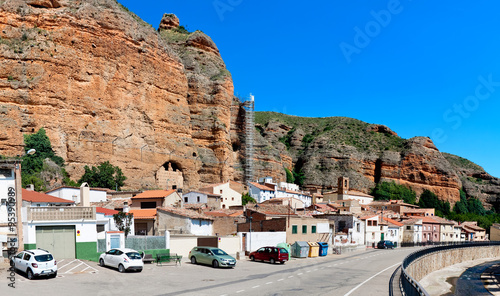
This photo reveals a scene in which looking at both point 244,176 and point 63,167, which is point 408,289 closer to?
point 63,167

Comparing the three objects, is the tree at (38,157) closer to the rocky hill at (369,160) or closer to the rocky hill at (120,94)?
the rocky hill at (120,94)

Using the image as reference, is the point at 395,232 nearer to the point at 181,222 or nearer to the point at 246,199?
the point at 246,199

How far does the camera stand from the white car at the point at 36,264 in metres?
22.2

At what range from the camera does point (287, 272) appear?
30297mm

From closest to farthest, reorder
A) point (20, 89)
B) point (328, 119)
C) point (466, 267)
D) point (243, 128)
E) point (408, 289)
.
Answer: point (408, 289) → point (466, 267) → point (20, 89) → point (243, 128) → point (328, 119)

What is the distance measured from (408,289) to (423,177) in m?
129

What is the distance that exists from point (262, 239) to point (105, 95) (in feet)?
163

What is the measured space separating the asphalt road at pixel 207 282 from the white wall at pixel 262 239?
7.53 meters

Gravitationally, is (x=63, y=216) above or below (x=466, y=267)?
above

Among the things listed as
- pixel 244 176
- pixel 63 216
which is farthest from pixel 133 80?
pixel 63 216

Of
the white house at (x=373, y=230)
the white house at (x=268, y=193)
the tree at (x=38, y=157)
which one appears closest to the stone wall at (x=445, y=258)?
the white house at (x=373, y=230)

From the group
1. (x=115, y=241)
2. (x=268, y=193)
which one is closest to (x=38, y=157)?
(x=115, y=241)

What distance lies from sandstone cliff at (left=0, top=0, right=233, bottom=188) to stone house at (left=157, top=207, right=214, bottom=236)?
34.4 meters

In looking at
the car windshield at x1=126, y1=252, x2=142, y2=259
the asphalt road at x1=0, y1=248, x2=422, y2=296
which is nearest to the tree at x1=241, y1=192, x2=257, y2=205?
the asphalt road at x1=0, y1=248, x2=422, y2=296
